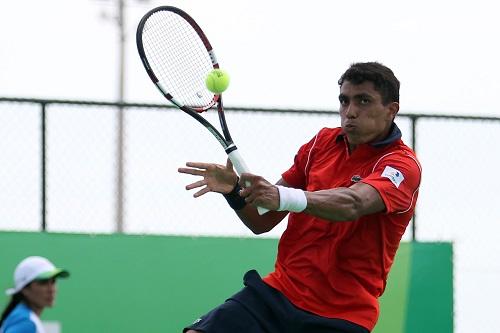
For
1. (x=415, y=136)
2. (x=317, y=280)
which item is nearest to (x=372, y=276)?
(x=317, y=280)

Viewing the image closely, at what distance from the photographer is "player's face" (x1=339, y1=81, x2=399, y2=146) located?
15.7ft

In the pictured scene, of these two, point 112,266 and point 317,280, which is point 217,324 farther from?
point 112,266

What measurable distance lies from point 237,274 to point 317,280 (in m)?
2.96

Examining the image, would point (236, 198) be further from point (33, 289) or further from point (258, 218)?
point (33, 289)

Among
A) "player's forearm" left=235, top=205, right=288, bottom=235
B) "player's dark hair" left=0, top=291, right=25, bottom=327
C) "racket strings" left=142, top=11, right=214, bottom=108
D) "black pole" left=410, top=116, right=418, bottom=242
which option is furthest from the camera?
"black pole" left=410, top=116, right=418, bottom=242

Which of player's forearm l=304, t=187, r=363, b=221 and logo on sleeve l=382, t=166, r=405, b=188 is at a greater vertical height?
logo on sleeve l=382, t=166, r=405, b=188

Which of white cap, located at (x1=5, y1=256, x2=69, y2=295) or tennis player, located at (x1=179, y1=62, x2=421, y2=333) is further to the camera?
white cap, located at (x1=5, y1=256, x2=69, y2=295)

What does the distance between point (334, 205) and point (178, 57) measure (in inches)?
57.4

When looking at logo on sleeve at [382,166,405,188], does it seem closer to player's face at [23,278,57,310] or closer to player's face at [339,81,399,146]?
player's face at [339,81,399,146]

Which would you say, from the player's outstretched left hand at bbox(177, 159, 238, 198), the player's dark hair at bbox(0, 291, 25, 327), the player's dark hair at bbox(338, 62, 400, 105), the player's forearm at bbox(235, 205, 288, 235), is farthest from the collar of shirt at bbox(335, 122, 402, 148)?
the player's dark hair at bbox(0, 291, 25, 327)

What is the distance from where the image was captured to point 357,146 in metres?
4.87

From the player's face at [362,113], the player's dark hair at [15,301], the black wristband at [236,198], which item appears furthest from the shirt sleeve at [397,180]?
the player's dark hair at [15,301]

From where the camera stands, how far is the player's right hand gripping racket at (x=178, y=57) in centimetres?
530

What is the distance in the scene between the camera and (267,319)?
4754mm
